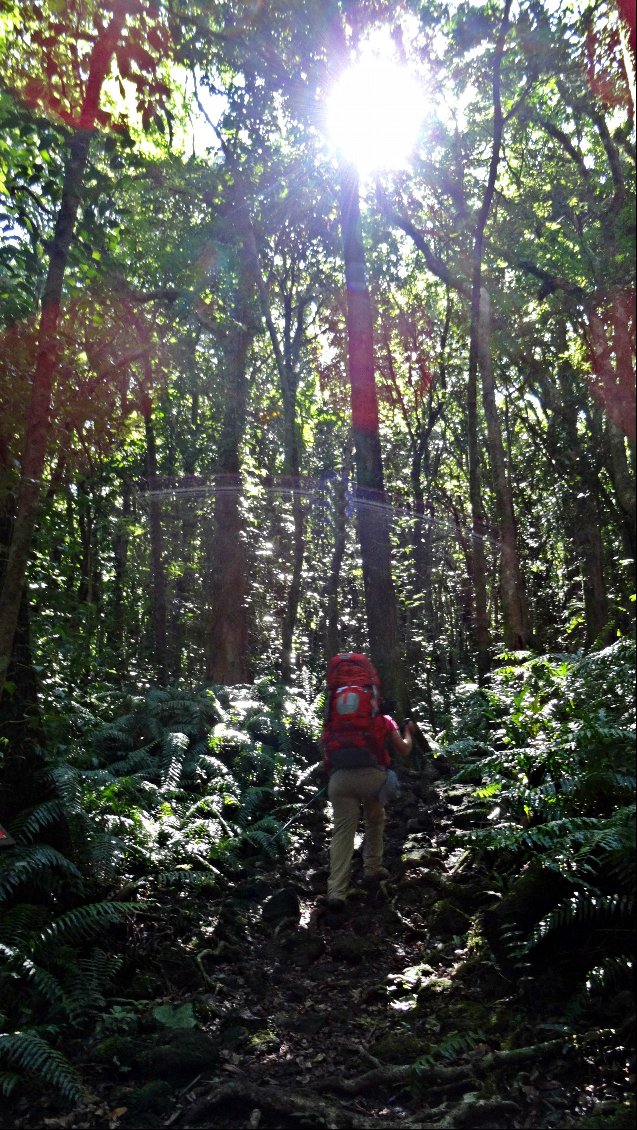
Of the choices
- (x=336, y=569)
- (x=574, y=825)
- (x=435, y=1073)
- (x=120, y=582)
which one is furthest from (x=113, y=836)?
(x=336, y=569)

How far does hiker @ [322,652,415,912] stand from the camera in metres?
7.24

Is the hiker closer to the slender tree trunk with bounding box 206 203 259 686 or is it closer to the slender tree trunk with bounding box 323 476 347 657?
the slender tree trunk with bounding box 206 203 259 686

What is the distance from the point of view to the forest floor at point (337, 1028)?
13.4ft

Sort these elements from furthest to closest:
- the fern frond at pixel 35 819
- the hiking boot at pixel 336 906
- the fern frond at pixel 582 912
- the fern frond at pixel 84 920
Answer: the hiking boot at pixel 336 906 → the fern frond at pixel 35 819 → the fern frond at pixel 84 920 → the fern frond at pixel 582 912

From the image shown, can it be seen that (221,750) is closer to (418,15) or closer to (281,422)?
(418,15)

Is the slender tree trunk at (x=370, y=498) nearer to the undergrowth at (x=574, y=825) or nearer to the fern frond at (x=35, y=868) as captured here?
the undergrowth at (x=574, y=825)

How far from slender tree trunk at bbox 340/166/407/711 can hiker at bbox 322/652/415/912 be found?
4586mm

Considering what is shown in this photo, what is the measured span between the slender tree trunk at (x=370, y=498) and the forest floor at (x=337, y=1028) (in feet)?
16.2

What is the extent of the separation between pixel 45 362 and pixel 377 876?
5118 mm

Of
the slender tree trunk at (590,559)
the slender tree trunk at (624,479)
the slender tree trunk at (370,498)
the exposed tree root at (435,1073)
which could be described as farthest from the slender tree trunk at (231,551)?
the exposed tree root at (435,1073)

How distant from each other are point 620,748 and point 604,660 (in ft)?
4.34

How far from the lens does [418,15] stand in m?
14.2

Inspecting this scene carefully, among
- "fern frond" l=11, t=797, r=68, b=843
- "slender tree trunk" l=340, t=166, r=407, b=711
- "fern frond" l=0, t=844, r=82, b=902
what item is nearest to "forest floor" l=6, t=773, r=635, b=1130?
"fern frond" l=0, t=844, r=82, b=902

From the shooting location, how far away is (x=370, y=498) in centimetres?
1223
